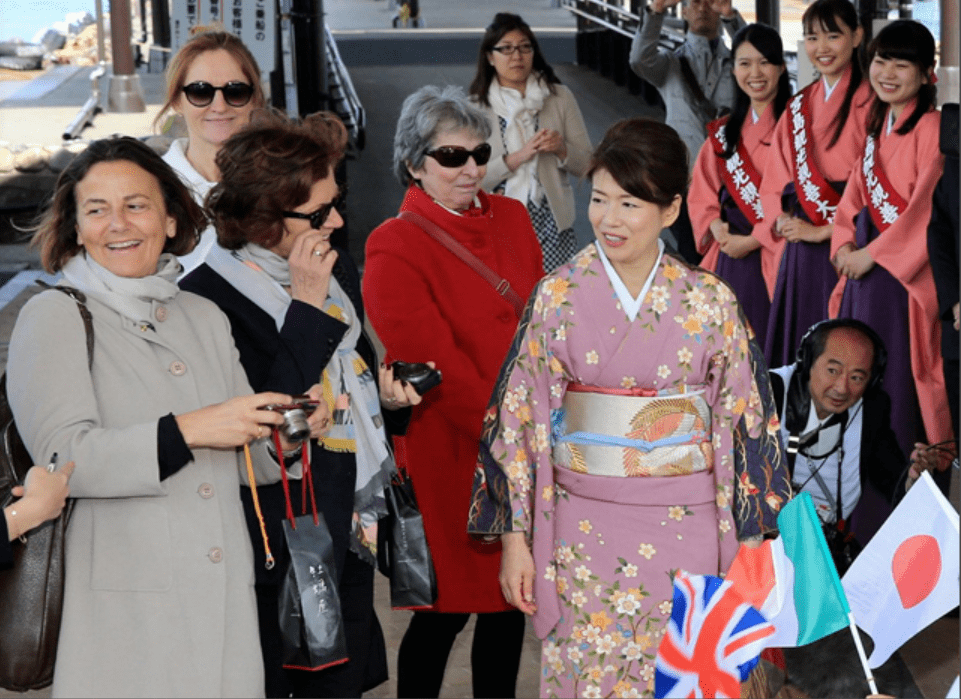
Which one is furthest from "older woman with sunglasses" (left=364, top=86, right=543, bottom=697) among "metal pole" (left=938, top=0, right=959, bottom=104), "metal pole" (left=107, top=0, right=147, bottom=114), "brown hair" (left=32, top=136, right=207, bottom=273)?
"metal pole" (left=107, top=0, right=147, bottom=114)

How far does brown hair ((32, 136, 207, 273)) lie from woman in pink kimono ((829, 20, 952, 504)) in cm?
261

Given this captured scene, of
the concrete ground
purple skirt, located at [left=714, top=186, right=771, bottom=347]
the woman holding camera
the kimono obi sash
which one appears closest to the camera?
the woman holding camera

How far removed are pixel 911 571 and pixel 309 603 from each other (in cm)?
99

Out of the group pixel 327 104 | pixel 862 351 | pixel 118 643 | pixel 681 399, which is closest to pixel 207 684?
pixel 118 643

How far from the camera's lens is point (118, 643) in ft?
6.83

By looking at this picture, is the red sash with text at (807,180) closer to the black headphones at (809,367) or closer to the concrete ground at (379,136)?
the black headphones at (809,367)

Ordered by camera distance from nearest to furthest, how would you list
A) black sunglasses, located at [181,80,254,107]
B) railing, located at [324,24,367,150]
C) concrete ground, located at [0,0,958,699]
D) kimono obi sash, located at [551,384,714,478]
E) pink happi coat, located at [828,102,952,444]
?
kimono obi sash, located at [551,384,714,478] < black sunglasses, located at [181,80,254,107] < concrete ground, located at [0,0,958,699] < pink happi coat, located at [828,102,952,444] < railing, located at [324,24,367,150]

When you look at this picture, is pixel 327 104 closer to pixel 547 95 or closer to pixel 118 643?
pixel 547 95

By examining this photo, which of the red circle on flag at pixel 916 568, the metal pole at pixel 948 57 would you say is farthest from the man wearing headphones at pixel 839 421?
the metal pole at pixel 948 57

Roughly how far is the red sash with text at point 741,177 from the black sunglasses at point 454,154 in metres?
2.05

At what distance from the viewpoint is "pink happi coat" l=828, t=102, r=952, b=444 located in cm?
419

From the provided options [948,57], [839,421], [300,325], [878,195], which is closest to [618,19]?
[948,57]

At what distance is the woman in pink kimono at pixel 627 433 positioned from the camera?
2621mm

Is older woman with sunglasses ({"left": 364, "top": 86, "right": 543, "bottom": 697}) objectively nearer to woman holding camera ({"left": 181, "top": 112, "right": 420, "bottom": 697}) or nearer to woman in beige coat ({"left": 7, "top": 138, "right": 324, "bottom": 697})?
woman holding camera ({"left": 181, "top": 112, "right": 420, "bottom": 697})
